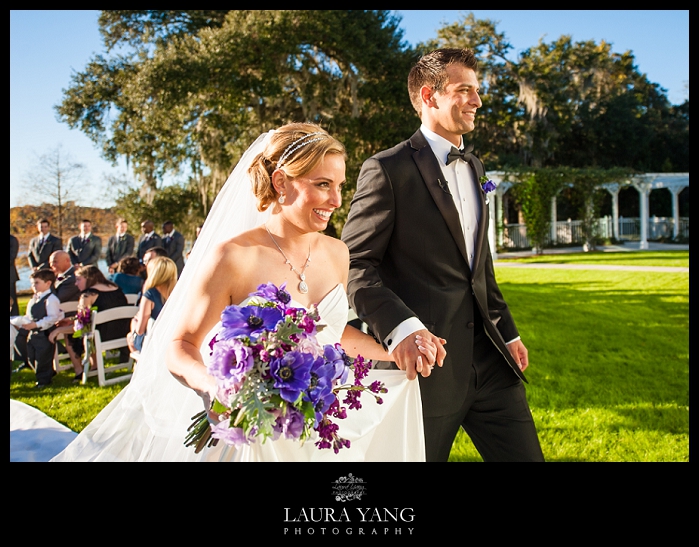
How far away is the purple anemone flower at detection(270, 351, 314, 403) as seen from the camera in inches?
73.2

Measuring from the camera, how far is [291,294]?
246 cm

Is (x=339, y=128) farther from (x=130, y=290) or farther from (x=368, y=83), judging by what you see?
(x=130, y=290)

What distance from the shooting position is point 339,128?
19.0m

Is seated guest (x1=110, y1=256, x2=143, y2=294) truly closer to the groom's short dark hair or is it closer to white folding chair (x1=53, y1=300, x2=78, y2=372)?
white folding chair (x1=53, y1=300, x2=78, y2=372)

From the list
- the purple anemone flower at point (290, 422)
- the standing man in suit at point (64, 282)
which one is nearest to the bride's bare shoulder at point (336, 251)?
the purple anemone flower at point (290, 422)

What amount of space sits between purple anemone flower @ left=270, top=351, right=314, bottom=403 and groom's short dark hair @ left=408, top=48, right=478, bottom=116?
1393 mm

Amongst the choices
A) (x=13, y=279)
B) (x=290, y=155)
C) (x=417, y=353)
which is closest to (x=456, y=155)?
(x=290, y=155)

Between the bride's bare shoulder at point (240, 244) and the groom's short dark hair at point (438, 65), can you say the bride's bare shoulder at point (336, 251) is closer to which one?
the bride's bare shoulder at point (240, 244)

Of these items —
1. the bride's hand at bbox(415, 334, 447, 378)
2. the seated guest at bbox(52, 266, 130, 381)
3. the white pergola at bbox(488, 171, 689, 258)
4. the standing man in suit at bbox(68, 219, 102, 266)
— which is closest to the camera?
the bride's hand at bbox(415, 334, 447, 378)

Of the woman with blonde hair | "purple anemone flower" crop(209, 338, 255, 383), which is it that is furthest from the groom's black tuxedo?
the woman with blonde hair

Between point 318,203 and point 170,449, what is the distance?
1345 millimetres

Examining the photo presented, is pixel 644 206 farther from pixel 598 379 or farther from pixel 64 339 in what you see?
pixel 64 339
